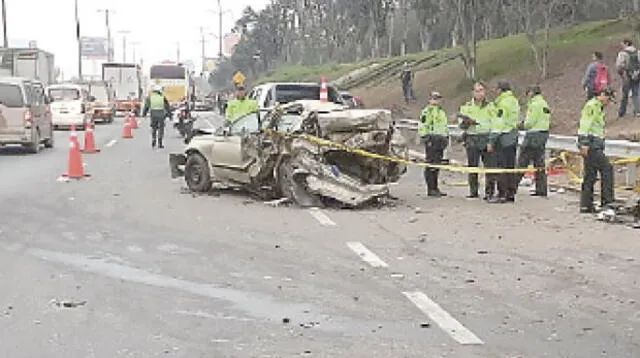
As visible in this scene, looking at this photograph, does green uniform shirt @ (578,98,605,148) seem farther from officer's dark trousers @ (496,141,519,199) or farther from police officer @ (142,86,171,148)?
police officer @ (142,86,171,148)

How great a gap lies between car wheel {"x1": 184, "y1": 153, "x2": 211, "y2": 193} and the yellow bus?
42376 millimetres

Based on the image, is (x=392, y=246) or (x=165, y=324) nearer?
(x=165, y=324)

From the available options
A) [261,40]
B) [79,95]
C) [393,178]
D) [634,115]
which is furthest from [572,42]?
[261,40]

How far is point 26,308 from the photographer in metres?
7.60

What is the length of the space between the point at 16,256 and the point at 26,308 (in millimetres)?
2516

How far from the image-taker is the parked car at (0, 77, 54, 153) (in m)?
23.8

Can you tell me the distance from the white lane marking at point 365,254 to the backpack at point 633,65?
40.8 feet

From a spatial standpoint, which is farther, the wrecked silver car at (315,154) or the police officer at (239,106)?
the police officer at (239,106)

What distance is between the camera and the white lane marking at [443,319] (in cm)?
671

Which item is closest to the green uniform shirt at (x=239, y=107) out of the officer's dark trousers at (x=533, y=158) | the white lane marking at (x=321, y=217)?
the white lane marking at (x=321, y=217)

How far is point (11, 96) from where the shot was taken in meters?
23.9

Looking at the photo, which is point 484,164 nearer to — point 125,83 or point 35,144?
point 35,144

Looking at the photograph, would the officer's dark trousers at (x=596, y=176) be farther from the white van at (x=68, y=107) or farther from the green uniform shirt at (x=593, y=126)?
the white van at (x=68, y=107)

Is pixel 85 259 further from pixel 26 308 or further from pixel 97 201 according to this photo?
pixel 97 201
